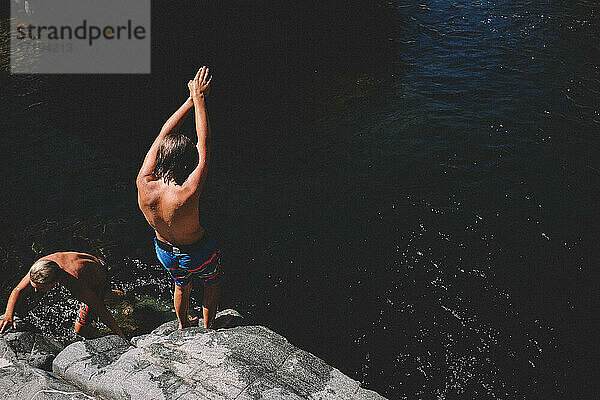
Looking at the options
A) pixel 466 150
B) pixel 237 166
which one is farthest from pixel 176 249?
pixel 466 150

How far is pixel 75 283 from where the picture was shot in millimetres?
4699

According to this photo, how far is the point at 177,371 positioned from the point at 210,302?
98 cm

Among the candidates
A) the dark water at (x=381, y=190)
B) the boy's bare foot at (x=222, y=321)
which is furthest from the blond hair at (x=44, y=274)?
the boy's bare foot at (x=222, y=321)

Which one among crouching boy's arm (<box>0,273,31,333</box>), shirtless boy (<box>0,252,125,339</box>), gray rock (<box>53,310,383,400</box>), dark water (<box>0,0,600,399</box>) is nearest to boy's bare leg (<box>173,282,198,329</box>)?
gray rock (<box>53,310,383,400</box>)

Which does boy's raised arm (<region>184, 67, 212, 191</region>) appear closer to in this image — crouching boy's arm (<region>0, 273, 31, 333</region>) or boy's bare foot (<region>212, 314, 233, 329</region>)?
boy's bare foot (<region>212, 314, 233, 329</region>)

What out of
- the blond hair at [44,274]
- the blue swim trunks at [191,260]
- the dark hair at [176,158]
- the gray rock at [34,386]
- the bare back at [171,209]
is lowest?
the gray rock at [34,386]

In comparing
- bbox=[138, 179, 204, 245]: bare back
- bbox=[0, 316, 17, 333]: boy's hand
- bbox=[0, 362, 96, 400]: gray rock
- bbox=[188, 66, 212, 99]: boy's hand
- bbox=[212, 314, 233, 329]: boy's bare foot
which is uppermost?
bbox=[188, 66, 212, 99]: boy's hand

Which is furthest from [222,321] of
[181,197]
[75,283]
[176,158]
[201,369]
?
[176,158]

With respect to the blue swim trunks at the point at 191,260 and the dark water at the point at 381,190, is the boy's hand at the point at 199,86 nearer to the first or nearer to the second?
the blue swim trunks at the point at 191,260

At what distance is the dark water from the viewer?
17.4ft

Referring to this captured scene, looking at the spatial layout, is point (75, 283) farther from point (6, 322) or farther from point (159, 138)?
point (159, 138)

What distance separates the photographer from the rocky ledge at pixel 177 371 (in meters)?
3.61

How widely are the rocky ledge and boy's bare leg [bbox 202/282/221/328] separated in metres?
0.29

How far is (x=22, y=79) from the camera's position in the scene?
38.4 feet
